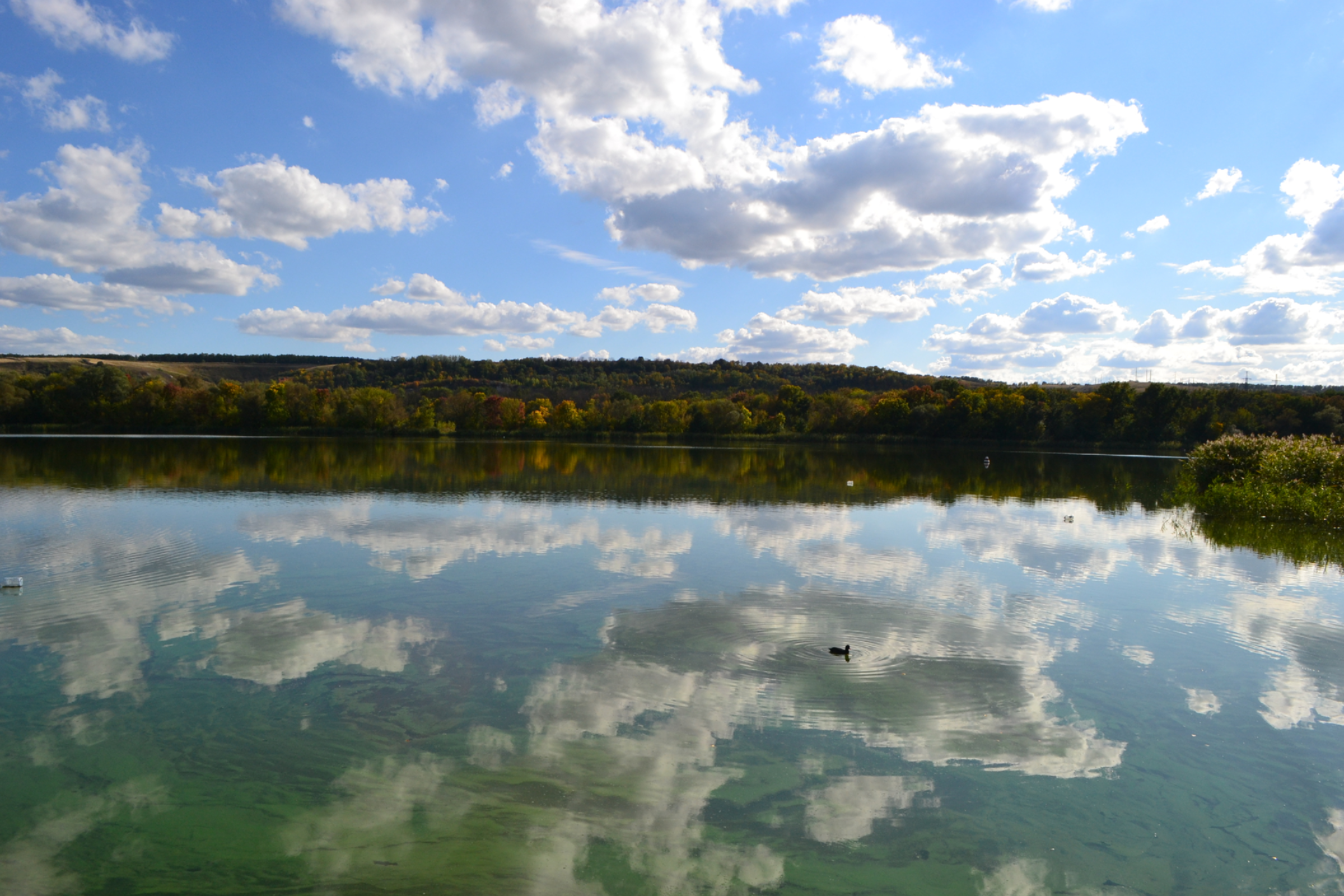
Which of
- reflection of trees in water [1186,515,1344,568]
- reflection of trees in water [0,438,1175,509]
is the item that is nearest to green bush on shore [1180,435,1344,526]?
reflection of trees in water [1186,515,1344,568]

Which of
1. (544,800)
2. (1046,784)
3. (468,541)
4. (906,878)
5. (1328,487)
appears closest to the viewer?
(906,878)

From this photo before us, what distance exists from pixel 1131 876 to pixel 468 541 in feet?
43.2

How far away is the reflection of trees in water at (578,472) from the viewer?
27203 mm

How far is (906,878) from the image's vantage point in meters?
5.01

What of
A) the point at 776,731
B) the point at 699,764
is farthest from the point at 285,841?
the point at 776,731

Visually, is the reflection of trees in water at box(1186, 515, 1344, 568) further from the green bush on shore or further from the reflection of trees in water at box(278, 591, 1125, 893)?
the reflection of trees in water at box(278, 591, 1125, 893)

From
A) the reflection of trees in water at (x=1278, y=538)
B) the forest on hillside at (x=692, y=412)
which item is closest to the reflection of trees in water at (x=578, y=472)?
the reflection of trees in water at (x=1278, y=538)

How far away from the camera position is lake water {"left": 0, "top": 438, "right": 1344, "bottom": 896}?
16.8 feet

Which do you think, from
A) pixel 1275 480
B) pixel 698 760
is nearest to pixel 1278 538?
pixel 1275 480

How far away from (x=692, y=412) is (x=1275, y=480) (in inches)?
2884

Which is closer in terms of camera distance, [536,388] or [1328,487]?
[1328,487]

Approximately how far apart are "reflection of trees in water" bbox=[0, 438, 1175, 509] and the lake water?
11447 millimetres

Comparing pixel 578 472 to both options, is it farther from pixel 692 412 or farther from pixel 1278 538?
pixel 692 412

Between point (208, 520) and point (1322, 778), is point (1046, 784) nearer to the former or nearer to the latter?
point (1322, 778)
